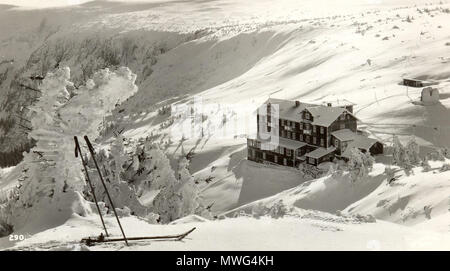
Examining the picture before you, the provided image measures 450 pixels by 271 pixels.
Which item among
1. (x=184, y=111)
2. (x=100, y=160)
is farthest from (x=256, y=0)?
(x=100, y=160)

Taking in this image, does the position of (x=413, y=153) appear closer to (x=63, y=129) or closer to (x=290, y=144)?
(x=290, y=144)

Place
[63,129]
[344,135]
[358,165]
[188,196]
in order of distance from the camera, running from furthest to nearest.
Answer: [344,135] < [358,165] < [188,196] < [63,129]

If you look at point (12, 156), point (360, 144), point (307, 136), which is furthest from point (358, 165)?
point (12, 156)

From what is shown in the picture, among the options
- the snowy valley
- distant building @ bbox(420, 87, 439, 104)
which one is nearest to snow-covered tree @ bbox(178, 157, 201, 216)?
the snowy valley

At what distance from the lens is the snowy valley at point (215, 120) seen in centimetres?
1912

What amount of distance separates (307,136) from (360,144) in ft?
16.7

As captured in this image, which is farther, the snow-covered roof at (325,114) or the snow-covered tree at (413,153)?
the snow-covered roof at (325,114)

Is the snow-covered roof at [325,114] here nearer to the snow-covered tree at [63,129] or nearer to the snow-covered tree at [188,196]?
the snow-covered tree at [188,196]

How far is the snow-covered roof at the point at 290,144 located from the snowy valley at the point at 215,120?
2.38 metres

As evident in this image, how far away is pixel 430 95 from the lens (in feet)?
163

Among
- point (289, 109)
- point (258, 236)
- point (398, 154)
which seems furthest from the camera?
point (289, 109)

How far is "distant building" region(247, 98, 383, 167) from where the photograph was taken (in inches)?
1877

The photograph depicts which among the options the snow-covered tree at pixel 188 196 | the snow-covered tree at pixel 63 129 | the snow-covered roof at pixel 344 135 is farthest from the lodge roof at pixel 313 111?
the snow-covered tree at pixel 63 129

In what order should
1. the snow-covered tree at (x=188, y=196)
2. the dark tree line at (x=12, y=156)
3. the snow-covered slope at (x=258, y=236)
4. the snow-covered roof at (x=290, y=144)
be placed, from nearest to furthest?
the snow-covered slope at (x=258, y=236), the snow-covered tree at (x=188, y=196), the snow-covered roof at (x=290, y=144), the dark tree line at (x=12, y=156)
